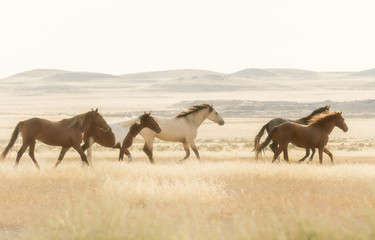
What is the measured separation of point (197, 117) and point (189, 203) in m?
10.4

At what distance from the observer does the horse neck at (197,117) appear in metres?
20.3

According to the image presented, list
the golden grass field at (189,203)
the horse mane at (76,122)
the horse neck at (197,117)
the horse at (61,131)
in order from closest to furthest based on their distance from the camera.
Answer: the golden grass field at (189,203), the horse at (61,131), the horse mane at (76,122), the horse neck at (197,117)

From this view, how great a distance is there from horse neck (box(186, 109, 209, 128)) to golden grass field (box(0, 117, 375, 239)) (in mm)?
4471

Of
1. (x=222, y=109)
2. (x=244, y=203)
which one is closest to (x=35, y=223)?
(x=244, y=203)

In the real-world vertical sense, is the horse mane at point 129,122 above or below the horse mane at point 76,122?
below

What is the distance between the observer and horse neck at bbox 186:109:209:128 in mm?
20312

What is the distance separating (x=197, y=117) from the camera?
20.4 metres

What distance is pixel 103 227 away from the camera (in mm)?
7605

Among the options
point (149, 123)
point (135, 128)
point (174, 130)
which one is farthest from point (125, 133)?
point (174, 130)

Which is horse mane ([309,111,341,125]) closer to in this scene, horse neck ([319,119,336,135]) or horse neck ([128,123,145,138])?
horse neck ([319,119,336,135])

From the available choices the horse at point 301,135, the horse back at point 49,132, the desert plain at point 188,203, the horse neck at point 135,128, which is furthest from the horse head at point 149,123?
the horse at point 301,135

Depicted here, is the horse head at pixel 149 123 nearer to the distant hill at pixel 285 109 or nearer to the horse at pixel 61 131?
the horse at pixel 61 131

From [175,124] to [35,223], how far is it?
11.3 metres

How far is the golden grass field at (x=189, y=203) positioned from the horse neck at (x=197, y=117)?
4.47 metres
